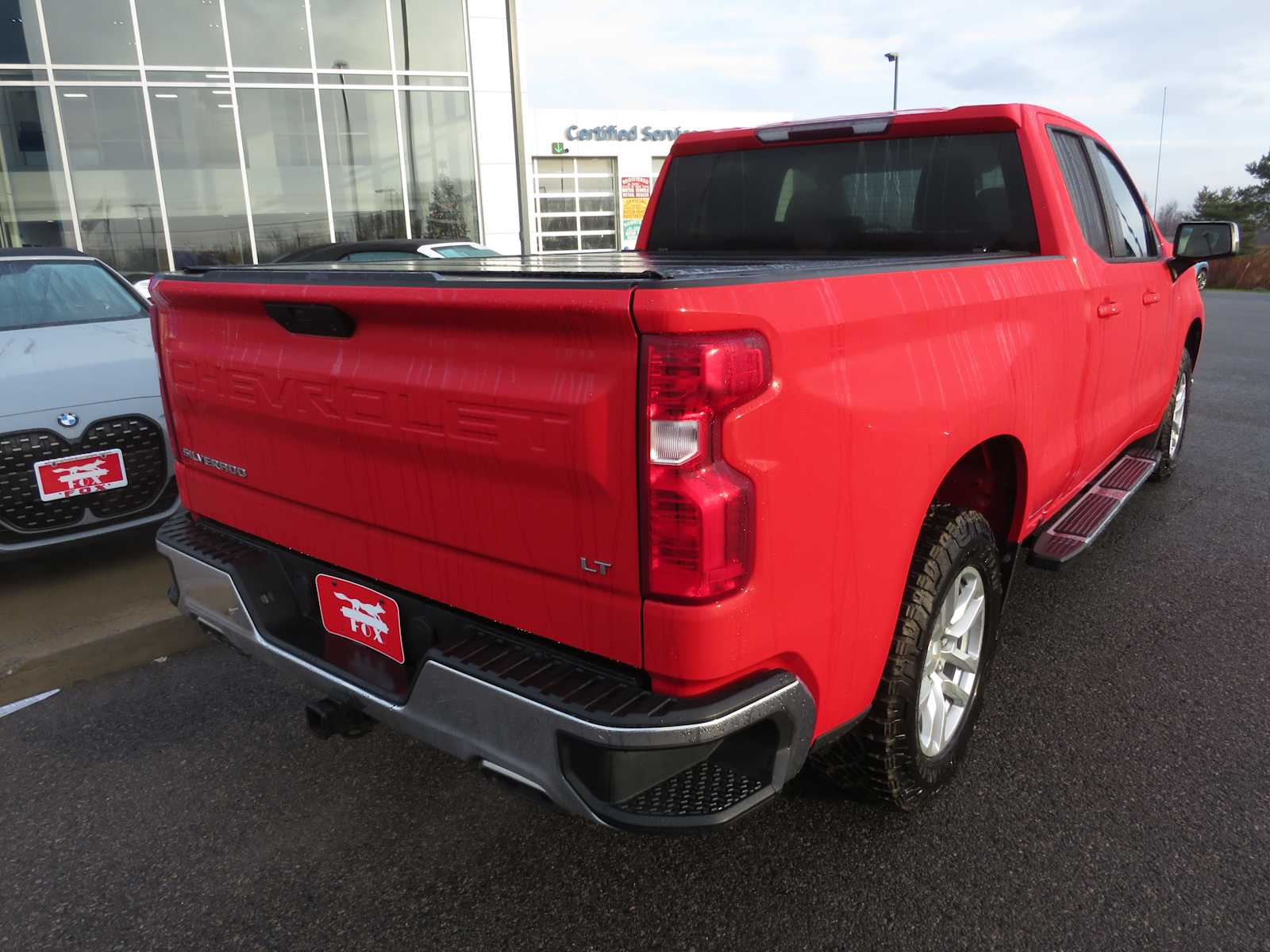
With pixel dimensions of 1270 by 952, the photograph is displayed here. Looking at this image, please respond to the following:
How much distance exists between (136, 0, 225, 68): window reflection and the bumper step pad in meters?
15.7

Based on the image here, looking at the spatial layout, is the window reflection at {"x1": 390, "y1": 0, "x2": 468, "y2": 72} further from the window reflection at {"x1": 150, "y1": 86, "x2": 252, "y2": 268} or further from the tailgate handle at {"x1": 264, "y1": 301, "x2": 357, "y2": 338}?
the tailgate handle at {"x1": 264, "y1": 301, "x2": 357, "y2": 338}

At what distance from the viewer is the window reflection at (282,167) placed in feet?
51.3

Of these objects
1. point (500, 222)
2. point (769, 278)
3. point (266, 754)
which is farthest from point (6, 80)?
point (769, 278)

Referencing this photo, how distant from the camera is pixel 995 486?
294 cm

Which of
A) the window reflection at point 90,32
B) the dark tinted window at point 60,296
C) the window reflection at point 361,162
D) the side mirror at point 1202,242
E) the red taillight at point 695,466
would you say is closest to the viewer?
the red taillight at point 695,466

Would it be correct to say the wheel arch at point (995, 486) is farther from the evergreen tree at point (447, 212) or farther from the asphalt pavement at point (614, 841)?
the evergreen tree at point (447, 212)

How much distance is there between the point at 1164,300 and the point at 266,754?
430 centimetres

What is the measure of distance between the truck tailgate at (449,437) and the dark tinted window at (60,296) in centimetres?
318

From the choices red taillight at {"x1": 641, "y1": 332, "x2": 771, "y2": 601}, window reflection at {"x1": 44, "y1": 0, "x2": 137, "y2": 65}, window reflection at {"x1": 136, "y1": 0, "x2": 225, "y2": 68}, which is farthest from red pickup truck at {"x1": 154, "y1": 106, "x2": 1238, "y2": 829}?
window reflection at {"x1": 44, "y1": 0, "x2": 137, "y2": 65}

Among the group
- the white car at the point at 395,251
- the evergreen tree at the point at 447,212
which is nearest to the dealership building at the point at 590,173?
the evergreen tree at the point at 447,212

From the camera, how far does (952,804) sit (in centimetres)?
263

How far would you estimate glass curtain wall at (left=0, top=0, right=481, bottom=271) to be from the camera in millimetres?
14641

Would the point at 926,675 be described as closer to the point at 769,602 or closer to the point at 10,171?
the point at 769,602

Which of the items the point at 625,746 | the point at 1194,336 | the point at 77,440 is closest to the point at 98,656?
the point at 77,440
